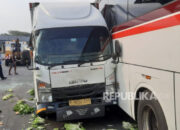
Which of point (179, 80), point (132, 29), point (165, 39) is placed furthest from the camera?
point (132, 29)

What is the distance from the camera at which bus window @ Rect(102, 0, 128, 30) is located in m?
4.45

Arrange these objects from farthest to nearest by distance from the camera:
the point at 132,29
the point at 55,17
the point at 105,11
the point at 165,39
A: the point at 105,11 < the point at 55,17 < the point at 132,29 < the point at 165,39

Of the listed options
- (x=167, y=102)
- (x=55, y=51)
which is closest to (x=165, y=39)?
(x=167, y=102)

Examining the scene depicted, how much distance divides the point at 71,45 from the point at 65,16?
2.68 feet

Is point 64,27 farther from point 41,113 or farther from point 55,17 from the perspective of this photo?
point 41,113

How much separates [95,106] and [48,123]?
1.44 metres

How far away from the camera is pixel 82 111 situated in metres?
4.44

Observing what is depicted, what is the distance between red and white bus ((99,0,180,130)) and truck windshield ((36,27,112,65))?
1.39ft

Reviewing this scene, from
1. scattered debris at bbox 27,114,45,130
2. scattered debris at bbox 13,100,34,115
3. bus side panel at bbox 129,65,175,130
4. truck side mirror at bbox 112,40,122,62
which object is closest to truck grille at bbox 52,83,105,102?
truck side mirror at bbox 112,40,122,62

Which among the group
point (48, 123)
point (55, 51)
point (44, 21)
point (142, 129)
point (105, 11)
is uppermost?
point (105, 11)

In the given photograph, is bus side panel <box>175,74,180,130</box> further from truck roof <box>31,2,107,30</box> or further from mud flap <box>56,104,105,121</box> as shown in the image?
truck roof <box>31,2,107,30</box>

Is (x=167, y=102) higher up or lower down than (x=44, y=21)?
lower down

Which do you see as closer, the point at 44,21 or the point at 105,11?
the point at 44,21

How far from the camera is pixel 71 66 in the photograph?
4492 millimetres
